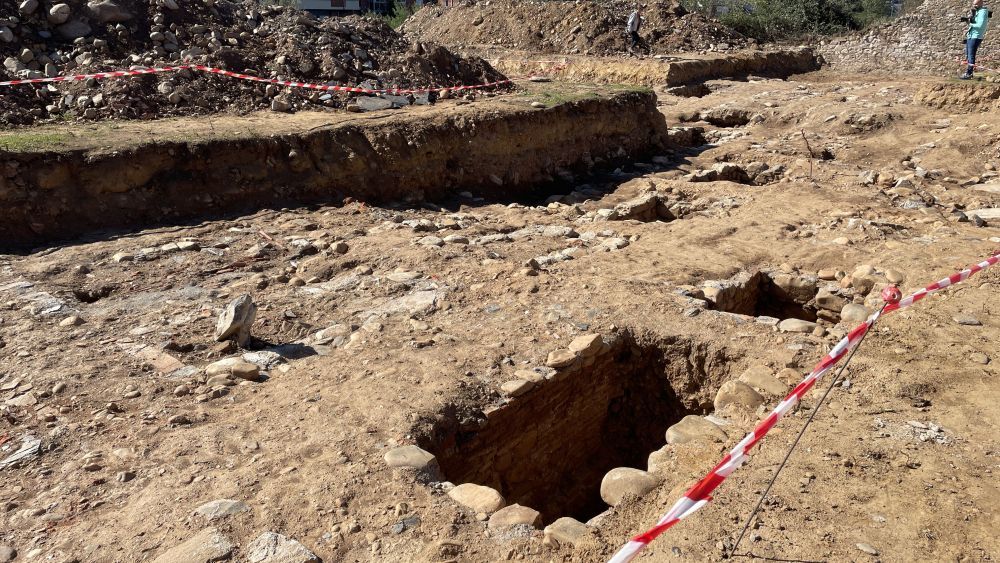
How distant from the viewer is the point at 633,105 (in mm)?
9930

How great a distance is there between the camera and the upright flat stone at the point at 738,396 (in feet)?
11.9

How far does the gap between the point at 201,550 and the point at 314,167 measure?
5039mm

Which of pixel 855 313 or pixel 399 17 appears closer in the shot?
pixel 855 313

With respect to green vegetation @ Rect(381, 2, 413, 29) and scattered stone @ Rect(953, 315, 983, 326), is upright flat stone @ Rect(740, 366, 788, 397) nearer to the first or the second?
scattered stone @ Rect(953, 315, 983, 326)

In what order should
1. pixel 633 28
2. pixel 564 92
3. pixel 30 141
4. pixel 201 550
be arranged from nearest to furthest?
pixel 201 550
pixel 30 141
pixel 564 92
pixel 633 28

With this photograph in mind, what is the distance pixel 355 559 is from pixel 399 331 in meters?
1.97

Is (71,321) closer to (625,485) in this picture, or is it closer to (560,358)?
(560,358)

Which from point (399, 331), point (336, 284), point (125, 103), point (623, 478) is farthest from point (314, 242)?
point (623, 478)

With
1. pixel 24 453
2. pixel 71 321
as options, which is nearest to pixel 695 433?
pixel 24 453

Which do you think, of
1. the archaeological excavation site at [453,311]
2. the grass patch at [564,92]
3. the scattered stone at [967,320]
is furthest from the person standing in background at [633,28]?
the scattered stone at [967,320]

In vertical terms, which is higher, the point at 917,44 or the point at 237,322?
the point at 917,44

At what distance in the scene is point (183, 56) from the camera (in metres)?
8.24

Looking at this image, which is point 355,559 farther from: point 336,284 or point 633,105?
point 633,105

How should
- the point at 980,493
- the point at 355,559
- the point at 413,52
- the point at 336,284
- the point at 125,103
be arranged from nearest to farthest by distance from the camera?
the point at 355,559 < the point at 980,493 < the point at 336,284 < the point at 125,103 < the point at 413,52
